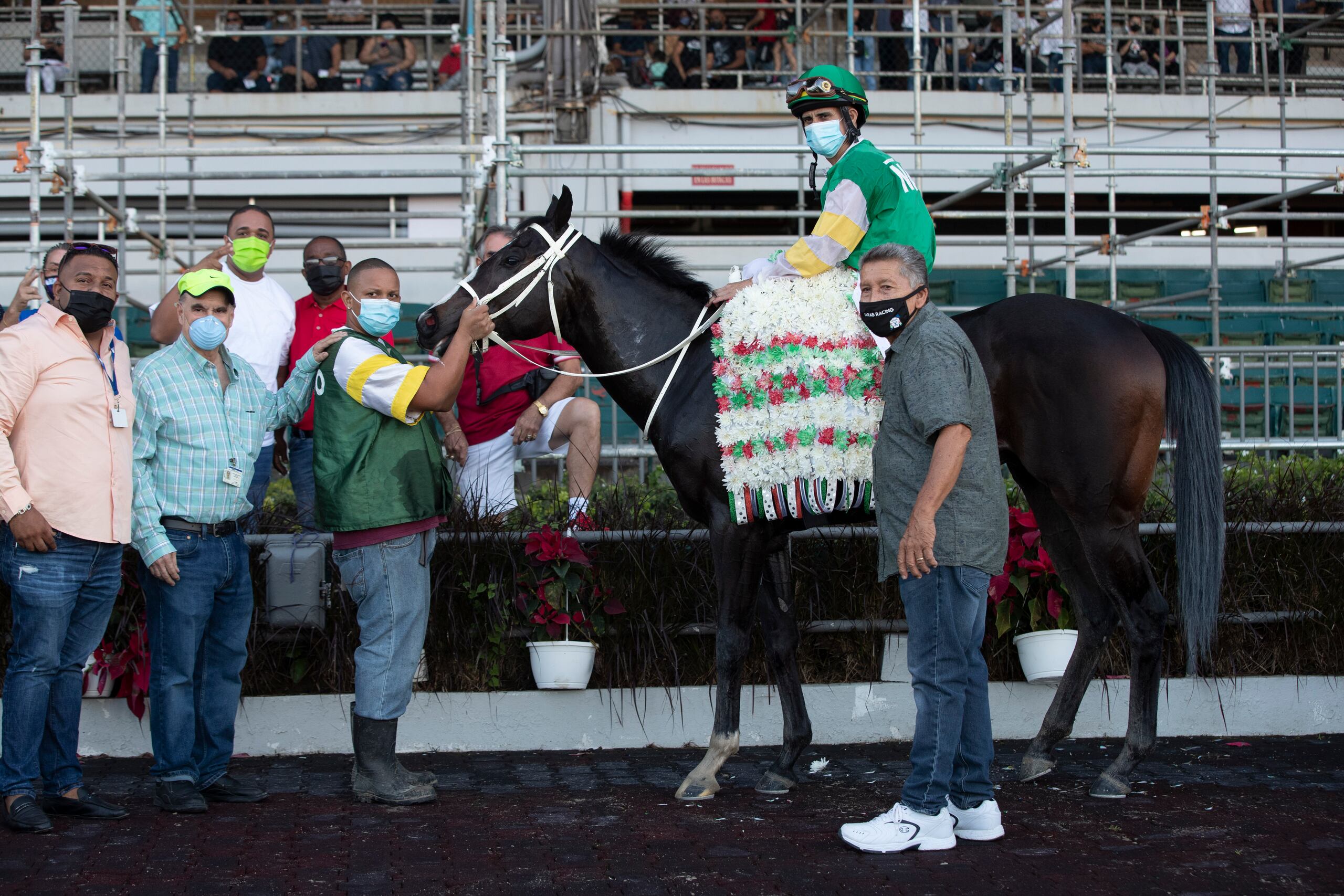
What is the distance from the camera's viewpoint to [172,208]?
616 inches

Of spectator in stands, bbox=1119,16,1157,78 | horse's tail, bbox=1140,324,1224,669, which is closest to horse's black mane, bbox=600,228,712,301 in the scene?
horse's tail, bbox=1140,324,1224,669

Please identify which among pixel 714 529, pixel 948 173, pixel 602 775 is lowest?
pixel 602 775

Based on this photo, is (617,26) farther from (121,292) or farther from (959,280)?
(121,292)

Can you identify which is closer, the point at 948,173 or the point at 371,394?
the point at 371,394

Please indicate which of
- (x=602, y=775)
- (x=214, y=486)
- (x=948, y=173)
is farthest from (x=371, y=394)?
(x=948, y=173)

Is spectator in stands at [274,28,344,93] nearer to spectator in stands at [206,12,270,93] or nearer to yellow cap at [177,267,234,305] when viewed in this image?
spectator in stands at [206,12,270,93]

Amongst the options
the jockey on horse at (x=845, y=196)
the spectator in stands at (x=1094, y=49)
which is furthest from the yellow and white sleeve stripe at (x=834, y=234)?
the spectator in stands at (x=1094, y=49)

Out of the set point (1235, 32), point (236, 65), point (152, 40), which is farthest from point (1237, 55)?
point (152, 40)

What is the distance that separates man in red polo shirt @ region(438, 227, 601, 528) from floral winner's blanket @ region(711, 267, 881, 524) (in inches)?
62.6

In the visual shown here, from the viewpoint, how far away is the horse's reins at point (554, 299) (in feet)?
17.4

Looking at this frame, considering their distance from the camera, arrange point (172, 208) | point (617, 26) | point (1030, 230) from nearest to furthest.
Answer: point (1030, 230), point (172, 208), point (617, 26)

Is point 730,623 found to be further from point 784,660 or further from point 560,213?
point 560,213

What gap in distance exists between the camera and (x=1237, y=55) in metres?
17.2

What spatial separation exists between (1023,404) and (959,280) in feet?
30.8
